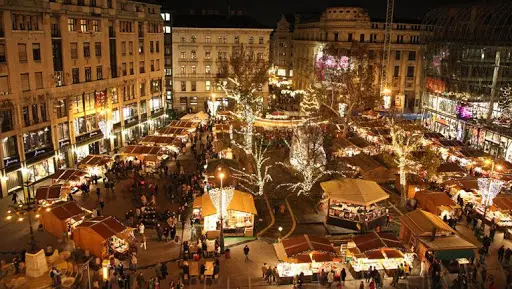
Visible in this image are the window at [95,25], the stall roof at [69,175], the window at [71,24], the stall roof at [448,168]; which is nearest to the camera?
the stall roof at [69,175]

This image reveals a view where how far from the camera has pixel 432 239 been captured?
25.0 meters

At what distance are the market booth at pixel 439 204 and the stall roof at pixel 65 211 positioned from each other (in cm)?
2331

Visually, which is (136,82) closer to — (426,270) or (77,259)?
(77,259)

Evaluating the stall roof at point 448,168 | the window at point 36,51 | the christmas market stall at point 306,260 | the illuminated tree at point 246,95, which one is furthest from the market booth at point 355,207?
the window at point 36,51

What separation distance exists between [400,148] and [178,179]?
18.0 m

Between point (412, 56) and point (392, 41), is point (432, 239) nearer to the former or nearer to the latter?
point (392, 41)

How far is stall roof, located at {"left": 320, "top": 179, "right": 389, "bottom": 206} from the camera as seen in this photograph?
95.2 ft

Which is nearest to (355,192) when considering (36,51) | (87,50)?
(36,51)

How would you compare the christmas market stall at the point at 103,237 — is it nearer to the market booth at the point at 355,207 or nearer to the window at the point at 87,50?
the market booth at the point at 355,207

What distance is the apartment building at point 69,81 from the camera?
1400 inches

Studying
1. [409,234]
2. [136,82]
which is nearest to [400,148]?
[409,234]

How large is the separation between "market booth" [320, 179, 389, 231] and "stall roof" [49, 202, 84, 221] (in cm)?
1624

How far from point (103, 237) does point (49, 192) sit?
345 inches

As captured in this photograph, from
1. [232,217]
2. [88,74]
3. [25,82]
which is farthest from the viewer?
[88,74]
